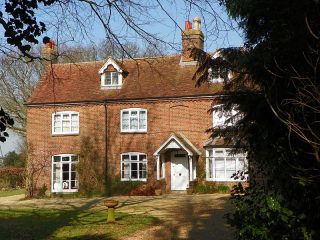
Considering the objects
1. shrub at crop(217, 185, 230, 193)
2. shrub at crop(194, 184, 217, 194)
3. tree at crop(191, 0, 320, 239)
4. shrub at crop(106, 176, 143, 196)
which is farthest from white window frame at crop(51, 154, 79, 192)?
tree at crop(191, 0, 320, 239)

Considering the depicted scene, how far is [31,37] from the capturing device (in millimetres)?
6430

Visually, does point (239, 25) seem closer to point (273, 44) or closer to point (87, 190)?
point (273, 44)

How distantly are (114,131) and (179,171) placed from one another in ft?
Answer: 16.3

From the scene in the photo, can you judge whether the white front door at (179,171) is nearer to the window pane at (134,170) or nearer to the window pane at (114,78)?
the window pane at (134,170)

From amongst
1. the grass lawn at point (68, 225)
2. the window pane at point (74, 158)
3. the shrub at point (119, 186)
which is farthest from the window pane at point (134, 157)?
the grass lawn at point (68, 225)

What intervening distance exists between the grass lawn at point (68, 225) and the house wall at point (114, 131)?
9990mm

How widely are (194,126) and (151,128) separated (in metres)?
2.77

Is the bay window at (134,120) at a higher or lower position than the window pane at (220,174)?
higher

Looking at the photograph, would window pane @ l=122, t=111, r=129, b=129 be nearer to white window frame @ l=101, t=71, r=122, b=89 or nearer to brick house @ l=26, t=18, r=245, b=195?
brick house @ l=26, t=18, r=245, b=195

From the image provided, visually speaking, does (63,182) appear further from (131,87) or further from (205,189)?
(205,189)

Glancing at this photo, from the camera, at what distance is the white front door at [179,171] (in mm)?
28719

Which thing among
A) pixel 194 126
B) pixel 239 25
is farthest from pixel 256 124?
pixel 194 126

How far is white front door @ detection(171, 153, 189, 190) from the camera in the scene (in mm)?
28719

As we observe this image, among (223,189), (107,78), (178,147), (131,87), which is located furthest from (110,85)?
(223,189)
